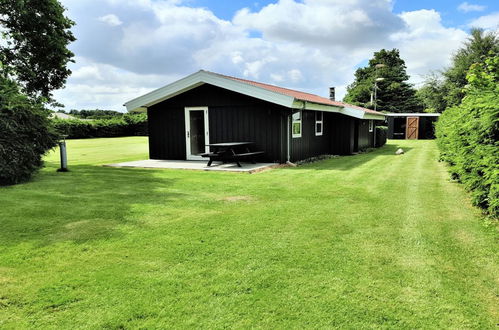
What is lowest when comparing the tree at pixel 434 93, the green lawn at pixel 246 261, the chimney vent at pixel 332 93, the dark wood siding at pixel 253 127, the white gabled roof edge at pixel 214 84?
the green lawn at pixel 246 261

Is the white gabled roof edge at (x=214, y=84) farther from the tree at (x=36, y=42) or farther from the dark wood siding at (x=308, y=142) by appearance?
the tree at (x=36, y=42)

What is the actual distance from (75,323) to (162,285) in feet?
2.24

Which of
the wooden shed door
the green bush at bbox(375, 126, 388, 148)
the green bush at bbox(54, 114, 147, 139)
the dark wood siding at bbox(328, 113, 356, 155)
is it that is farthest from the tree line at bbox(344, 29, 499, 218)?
the green bush at bbox(54, 114, 147, 139)

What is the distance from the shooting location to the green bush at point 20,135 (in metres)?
7.04

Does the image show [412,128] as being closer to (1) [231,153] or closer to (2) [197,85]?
(2) [197,85]

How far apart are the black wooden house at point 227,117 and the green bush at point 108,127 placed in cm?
2326

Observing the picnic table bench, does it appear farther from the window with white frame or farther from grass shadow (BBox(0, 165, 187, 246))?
grass shadow (BBox(0, 165, 187, 246))

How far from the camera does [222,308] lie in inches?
95.7

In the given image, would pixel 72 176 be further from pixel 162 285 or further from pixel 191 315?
pixel 191 315

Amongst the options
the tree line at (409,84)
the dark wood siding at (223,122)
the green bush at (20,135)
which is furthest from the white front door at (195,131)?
the tree line at (409,84)

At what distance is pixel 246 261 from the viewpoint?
322 centimetres

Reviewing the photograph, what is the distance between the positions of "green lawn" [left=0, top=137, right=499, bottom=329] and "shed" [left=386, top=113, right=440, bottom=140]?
27.1 metres

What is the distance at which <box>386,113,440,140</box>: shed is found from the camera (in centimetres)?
3033

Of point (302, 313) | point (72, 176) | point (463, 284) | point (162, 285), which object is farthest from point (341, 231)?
point (72, 176)
